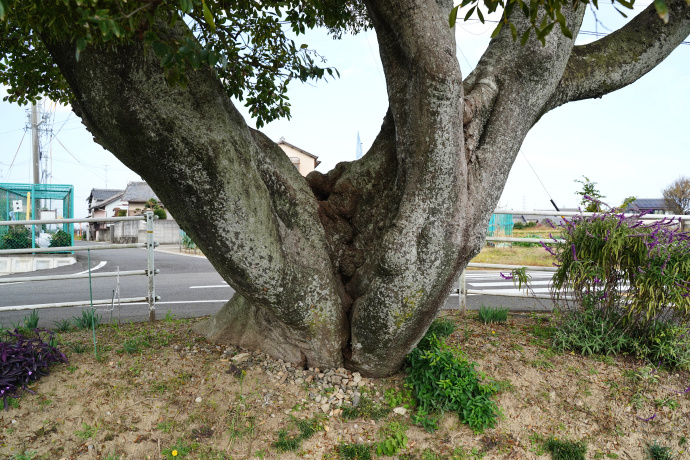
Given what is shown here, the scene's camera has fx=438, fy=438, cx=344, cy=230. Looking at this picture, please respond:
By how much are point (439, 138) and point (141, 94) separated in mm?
1962

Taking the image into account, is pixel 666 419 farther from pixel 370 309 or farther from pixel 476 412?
pixel 370 309

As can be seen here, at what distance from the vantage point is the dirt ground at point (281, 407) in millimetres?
3107

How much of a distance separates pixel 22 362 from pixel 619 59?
18.4 ft

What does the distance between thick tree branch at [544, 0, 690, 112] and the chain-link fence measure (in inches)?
550

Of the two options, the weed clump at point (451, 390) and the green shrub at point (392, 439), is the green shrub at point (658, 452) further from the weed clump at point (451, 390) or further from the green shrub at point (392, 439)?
the green shrub at point (392, 439)

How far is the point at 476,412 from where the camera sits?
3312mm

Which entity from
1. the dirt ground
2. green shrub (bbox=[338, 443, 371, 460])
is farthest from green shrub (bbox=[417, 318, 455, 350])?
green shrub (bbox=[338, 443, 371, 460])

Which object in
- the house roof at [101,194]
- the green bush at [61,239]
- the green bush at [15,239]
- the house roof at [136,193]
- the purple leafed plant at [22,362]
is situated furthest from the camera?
the house roof at [101,194]

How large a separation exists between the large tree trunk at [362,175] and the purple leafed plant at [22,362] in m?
1.70

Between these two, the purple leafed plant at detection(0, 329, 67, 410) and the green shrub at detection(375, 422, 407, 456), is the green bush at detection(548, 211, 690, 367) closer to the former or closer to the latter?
the green shrub at detection(375, 422, 407, 456)

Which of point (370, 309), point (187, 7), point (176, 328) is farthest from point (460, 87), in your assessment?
point (176, 328)

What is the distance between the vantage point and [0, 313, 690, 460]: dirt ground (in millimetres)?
3107

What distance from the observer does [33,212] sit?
13523mm

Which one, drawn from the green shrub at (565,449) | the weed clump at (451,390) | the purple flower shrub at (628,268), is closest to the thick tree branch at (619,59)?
the purple flower shrub at (628,268)
